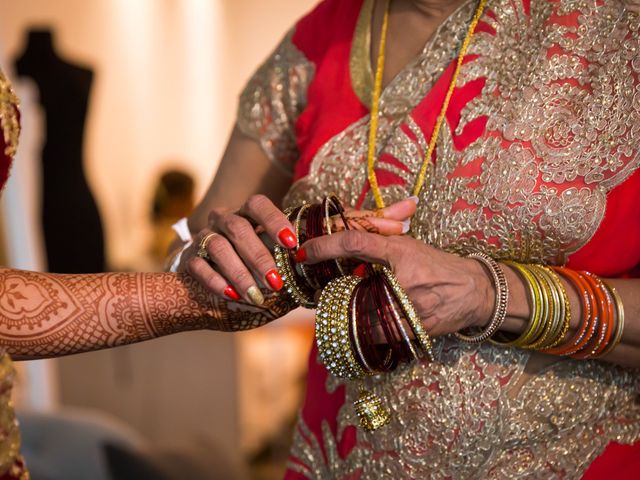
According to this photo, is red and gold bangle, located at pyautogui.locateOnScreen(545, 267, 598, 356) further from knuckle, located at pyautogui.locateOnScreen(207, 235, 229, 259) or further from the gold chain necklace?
knuckle, located at pyautogui.locateOnScreen(207, 235, 229, 259)

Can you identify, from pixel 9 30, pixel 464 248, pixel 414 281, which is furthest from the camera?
pixel 9 30

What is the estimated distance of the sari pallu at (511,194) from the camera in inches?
42.4

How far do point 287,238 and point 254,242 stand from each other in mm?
53

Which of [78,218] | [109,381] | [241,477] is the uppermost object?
[78,218]

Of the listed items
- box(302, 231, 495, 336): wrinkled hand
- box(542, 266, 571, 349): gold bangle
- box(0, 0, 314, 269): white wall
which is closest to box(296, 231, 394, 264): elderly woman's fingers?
box(302, 231, 495, 336): wrinkled hand

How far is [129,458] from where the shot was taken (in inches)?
89.7

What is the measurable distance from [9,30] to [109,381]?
1930 millimetres

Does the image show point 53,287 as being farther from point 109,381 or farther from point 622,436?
point 109,381

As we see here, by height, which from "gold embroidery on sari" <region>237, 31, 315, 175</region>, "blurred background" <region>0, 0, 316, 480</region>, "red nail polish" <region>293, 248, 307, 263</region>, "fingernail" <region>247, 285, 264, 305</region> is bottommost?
"blurred background" <region>0, 0, 316, 480</region>

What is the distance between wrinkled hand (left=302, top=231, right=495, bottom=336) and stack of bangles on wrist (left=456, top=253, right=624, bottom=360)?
27mm

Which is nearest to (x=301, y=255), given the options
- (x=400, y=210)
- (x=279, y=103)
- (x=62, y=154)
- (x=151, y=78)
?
(x=400, y=210)

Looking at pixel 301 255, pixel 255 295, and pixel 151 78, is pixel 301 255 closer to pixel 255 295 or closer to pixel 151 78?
pixel 255 295

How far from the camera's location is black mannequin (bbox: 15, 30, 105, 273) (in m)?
3.76

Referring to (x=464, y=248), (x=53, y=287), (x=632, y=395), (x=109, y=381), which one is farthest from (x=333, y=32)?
(x=109, y=381)
